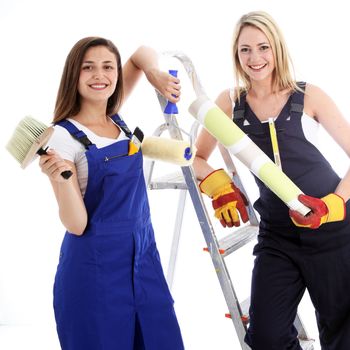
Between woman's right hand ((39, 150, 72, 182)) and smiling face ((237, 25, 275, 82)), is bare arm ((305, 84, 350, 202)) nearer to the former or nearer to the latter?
smiling face ((237, 25, 275, 82))

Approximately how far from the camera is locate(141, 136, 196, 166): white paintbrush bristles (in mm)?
1890

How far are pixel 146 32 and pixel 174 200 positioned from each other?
1.02 meters

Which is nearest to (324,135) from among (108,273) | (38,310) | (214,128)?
(214,128)

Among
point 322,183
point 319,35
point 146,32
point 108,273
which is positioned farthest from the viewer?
point 146,32

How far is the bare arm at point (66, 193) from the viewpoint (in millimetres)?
1610

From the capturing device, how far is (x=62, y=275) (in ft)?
6.07

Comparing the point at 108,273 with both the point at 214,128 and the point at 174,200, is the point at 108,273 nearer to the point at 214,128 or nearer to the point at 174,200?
the point at 214,128

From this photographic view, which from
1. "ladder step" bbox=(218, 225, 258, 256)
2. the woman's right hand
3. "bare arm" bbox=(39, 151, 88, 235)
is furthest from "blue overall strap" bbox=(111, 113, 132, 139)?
"ladder step" bbox=(218, 225, 258, 256)

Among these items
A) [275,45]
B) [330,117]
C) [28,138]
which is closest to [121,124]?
[28,138]

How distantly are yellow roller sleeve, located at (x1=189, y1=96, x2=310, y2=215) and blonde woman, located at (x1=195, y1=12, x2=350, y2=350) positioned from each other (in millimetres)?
92

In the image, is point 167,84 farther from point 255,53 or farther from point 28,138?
point 28,138

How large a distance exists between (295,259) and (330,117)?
20.7 inches

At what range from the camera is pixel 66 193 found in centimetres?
171

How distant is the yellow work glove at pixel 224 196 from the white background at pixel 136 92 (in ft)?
3.45
